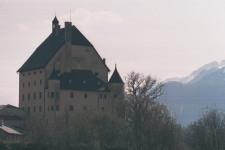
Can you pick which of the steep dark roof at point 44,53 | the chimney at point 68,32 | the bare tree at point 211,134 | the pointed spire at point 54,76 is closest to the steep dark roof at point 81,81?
the pointed spire at point 54,76

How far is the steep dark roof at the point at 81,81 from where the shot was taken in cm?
10012

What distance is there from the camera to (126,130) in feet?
298

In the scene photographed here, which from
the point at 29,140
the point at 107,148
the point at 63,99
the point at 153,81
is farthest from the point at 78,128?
the point at 153,81

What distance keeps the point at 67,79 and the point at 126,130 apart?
786 inches

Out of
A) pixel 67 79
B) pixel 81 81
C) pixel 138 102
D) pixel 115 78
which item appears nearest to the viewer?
pixel 138 102

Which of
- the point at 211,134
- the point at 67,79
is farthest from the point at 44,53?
the point at 211,134

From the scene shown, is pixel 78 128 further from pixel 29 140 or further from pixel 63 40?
pixel 63 40

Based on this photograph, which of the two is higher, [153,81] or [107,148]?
[153,81]

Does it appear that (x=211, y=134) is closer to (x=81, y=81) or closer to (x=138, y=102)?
(x=138, y=102)

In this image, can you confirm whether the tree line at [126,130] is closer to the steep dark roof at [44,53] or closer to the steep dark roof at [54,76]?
the steep dark roof at [54,76]

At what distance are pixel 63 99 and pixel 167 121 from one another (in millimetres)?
26670

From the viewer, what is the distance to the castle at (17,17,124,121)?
98213mm

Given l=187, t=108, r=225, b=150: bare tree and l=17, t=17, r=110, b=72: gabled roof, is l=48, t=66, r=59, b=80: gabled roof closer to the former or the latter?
l=17, t=17, r=110, b=72: gabled roof

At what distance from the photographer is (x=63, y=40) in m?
106
